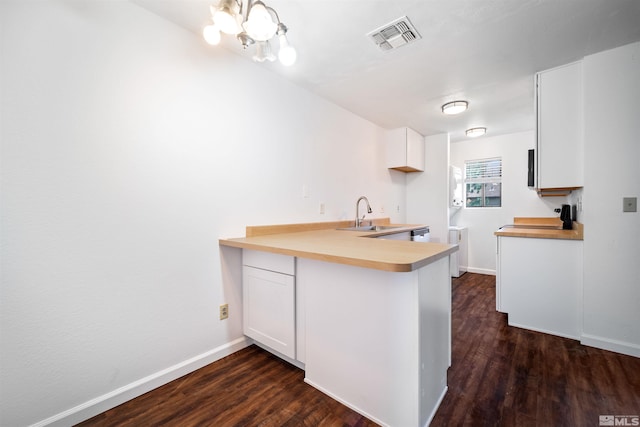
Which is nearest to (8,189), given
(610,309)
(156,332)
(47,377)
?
(47,377)

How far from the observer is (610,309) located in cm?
199

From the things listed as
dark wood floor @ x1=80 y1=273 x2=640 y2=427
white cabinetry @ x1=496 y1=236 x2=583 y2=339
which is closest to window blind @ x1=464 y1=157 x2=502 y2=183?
white cabinetry @ x1=496 y1=236 x2=583 y2=339

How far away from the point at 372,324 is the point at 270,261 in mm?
814

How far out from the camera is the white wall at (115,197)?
1.20m

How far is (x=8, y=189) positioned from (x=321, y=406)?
5.95 ft

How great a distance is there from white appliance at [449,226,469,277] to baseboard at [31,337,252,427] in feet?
11.3

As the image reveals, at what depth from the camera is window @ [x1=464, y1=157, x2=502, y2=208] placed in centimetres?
440

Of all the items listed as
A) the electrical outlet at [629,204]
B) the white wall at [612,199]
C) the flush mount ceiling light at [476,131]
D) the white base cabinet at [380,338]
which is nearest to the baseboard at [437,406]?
the white base cabinet at [380,338]

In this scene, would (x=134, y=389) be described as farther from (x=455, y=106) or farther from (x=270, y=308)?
(x=455, y=106)

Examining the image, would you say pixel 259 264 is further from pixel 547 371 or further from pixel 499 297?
pixel 499 297

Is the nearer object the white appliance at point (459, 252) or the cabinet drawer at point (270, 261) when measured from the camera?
the cabinet drawer at point (270, 261)

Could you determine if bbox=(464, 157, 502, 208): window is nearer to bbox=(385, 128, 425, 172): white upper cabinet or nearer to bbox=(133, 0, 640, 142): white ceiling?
bbox=(385, 128, 425, 172): white upper cabinet

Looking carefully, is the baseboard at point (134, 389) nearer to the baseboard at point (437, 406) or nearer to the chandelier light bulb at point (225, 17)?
the baseboard at point (437, 406)

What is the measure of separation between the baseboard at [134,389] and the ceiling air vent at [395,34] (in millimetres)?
2408
